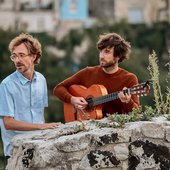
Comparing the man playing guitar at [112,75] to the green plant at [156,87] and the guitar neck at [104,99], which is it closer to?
the guitar neck at [104,99]

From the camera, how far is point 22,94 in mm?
5668

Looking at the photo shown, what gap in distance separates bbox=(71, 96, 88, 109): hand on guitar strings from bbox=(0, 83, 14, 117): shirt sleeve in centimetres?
134

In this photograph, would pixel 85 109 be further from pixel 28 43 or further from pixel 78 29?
pixel 78 29

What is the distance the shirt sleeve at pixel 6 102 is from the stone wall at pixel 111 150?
0.33 metres

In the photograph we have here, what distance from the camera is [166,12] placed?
227ft

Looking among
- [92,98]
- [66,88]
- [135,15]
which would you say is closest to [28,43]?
[92,98]

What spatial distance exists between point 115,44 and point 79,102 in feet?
2.18

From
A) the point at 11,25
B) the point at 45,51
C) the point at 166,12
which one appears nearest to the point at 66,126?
the point at 45,51

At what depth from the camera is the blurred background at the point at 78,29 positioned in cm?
5800

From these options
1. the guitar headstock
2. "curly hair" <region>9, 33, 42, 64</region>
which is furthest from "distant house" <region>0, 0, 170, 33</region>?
"curly hair" <region>9, 33, 42, 64</region>

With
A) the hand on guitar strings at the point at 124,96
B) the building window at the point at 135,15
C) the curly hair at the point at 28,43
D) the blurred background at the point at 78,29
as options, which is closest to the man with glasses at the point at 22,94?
the curly hair at the point at 28,43

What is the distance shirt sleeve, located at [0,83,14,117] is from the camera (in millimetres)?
5566

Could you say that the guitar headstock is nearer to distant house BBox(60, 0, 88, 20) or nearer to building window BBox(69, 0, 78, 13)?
distant house BBox(60, 0, 88, 20)

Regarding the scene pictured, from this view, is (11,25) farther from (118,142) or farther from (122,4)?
(118,142)
